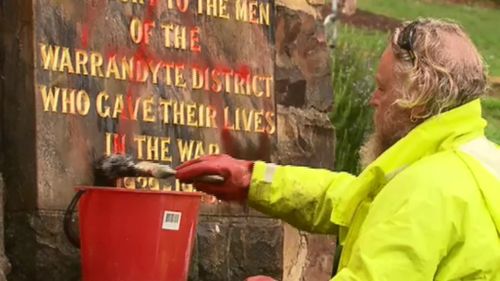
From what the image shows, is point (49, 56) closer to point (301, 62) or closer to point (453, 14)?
point (301, 62)

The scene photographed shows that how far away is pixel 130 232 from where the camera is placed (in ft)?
14.5

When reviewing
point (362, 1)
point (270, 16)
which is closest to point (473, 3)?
point (362, 1)

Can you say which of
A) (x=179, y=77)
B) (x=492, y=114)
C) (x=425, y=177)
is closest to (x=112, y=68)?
(x=179, y=77)

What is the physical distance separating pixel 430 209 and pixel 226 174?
0.95 metres

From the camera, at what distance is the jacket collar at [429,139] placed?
3.46 metres

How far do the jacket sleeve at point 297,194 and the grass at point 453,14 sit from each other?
30.7ft

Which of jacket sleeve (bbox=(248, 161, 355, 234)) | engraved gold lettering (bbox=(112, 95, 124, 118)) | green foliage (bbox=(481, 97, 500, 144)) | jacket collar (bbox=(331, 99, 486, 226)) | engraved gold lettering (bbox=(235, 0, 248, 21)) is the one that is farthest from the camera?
green foliage (bbox=(481, 97, 500, 144))

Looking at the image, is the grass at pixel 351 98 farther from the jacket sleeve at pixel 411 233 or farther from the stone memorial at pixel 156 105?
the jacket sleeve at pixel 411 233

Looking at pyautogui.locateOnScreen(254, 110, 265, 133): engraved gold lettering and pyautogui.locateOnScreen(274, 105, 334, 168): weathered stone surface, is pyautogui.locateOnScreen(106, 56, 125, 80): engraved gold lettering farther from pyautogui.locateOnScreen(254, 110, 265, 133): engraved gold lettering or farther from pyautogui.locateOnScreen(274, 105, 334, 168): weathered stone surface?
pyautogui.locateOnScreen(274, 105, 334, 168): weathered stone surface

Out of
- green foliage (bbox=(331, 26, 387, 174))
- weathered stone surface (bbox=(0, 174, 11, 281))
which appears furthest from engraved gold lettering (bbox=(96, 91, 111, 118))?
green foliage (bbox=(331, 26, 387, 174))

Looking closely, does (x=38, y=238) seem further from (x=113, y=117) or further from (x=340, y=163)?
(x=340, y=163)

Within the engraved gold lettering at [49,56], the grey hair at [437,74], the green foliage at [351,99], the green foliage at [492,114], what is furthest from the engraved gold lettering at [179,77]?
the green foliage at [492,114]

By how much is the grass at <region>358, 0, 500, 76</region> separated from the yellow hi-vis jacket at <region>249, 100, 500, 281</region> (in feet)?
32.4

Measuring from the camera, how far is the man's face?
355 centimetres
